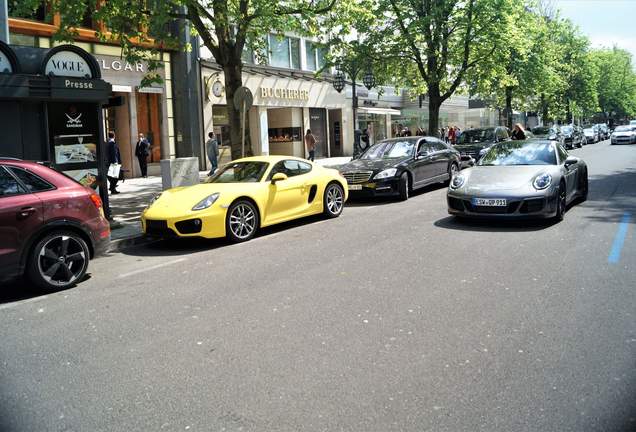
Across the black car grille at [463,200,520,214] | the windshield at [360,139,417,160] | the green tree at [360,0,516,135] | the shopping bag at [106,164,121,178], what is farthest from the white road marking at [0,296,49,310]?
the green tree at [360,0,516,135]

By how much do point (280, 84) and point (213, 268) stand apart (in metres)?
24.1

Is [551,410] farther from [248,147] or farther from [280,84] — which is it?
[280,84]

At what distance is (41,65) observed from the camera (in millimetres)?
9781

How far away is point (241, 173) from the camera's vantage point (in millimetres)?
10188

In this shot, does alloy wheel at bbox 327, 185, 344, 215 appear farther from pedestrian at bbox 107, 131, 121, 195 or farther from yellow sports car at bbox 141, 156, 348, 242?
pedestrian at bbox 107, 131, 121, 195

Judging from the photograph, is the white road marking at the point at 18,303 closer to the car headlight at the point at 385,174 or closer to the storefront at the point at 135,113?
the car headlight at the point at 385,174

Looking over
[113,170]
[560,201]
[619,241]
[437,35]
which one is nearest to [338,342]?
[619,241]

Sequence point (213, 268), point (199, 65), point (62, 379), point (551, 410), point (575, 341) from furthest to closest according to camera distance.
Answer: point (199, 65) < point (213, 268) < point (575, 341) < point (62, 379) < point (551, 410)

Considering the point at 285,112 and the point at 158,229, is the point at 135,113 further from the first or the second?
the point at 158,229

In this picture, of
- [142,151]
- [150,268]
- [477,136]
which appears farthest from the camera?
[142,151]

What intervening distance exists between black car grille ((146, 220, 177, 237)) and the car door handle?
2594mm

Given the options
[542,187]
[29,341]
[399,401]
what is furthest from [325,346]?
[542,187]

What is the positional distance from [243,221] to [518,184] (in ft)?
14.6

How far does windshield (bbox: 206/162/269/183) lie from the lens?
996 cm
